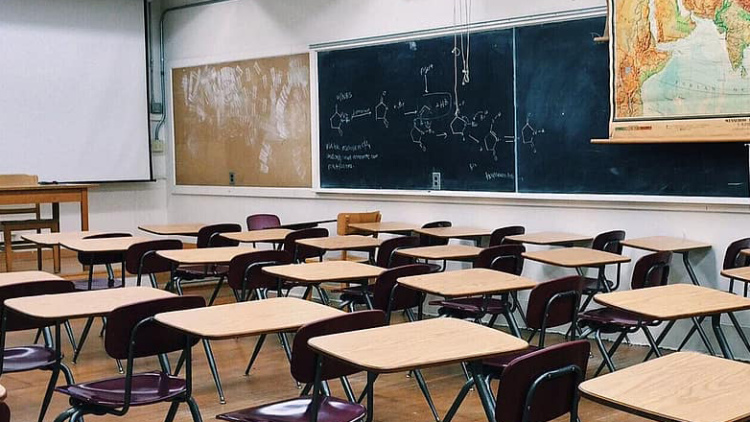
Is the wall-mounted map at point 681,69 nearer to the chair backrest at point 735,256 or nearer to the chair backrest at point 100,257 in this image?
the chair backrest at point 735,256

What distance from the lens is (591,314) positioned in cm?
513

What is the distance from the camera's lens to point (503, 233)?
6922mm

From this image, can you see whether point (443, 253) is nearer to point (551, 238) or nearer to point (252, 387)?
point (551, 238)

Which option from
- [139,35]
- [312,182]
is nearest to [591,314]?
[312,182]

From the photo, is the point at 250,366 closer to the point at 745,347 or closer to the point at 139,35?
the point at 745,347

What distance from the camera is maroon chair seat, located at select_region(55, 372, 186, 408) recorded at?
11.3 ft

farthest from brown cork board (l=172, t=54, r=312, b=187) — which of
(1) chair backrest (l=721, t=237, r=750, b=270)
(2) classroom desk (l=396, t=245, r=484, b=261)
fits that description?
(1) chair backrest (l=721, t=237, r=750, b=270)

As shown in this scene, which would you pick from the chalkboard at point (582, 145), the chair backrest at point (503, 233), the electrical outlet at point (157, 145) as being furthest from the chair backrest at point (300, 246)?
the electrical outlet at point (157, 145)

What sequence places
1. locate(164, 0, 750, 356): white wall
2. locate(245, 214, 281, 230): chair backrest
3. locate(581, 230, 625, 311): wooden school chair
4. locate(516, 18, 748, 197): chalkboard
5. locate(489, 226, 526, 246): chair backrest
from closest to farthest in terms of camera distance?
locate(581, 230, 625, 311): wooden school chair → locate(516, 18, 748, 197): chalkboard → locate(164, 0, 750, 356): white wall → locate(489, 226, 526, 246): chair backrest → locate(245, 214, 281, 230): chair backrest

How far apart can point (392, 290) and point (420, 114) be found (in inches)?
135

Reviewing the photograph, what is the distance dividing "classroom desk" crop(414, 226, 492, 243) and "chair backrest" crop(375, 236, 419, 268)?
1.71ft

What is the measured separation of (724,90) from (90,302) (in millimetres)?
4133

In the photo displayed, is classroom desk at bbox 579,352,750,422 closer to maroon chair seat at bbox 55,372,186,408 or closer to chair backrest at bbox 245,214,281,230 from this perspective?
maroon chair seat at bbox 55,372,186,408

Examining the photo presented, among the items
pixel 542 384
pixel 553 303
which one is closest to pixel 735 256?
pixel 553 303
